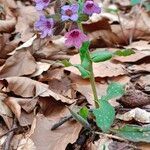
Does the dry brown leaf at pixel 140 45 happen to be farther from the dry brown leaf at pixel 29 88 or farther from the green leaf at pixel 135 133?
the green leaf at pixel 135 133

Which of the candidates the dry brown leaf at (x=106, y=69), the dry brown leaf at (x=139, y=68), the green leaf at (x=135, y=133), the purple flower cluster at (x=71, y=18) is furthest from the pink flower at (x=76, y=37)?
the dry brown leaf at (x=139, y=68)

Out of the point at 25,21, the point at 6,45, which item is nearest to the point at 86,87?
the point at 6,45

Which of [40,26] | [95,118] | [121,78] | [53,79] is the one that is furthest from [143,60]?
[40,26]

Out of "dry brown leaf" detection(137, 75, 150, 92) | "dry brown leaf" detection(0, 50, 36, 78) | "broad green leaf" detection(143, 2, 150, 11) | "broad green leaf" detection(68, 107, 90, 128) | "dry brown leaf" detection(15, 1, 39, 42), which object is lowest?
"broad green leaf" detection(143, 2, 150, 11)

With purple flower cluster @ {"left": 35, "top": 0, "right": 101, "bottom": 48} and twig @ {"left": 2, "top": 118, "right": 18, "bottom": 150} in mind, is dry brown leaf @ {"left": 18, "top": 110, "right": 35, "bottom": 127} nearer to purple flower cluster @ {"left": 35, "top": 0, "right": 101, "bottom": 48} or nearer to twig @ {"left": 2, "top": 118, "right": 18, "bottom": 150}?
twig @ {"left": 2, "top": 118, "right": 18, "bottom": 150}

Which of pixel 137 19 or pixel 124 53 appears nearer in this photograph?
pixel 124 53

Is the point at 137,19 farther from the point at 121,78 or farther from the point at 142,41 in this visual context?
the point at 121,78

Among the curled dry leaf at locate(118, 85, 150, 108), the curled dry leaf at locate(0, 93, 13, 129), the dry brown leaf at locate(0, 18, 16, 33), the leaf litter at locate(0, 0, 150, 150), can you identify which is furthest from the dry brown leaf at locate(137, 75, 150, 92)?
the dry brown leaf at locate(0, 18, 16, 33)
